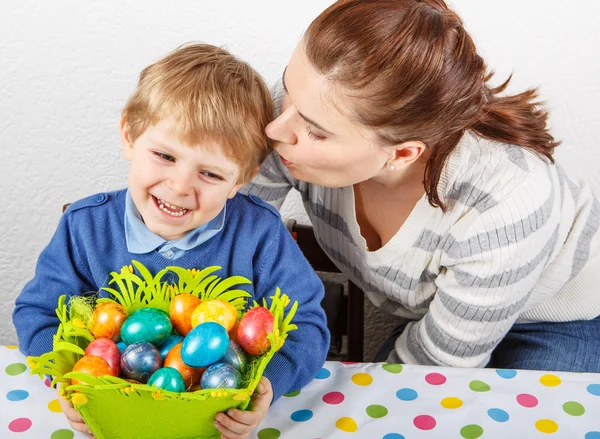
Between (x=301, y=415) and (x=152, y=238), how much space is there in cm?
32

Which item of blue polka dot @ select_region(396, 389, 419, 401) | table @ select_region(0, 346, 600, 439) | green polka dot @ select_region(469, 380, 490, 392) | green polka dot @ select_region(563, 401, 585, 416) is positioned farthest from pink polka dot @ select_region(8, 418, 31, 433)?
green polka dot @ select_region(563, 401, 585, 416)

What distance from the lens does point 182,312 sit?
3.06 feet

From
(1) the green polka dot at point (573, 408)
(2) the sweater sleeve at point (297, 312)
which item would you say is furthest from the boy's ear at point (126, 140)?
(1) the green polka dot at point (573, 408)

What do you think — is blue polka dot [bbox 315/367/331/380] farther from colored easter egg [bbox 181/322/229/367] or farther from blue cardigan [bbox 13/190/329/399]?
colored easter egg [bbox 181/322/229/367]

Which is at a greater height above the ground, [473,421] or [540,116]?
[540,116]

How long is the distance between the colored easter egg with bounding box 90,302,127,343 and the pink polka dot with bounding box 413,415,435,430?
1.30 feet

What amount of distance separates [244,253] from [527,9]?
0.87 metres

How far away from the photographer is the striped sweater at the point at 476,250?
4.08ft

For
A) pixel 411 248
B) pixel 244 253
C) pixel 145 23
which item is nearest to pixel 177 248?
pixel 244 253

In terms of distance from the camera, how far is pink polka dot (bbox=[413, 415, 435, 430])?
0.97 metres

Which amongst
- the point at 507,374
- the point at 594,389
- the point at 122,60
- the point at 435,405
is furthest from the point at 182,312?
the point at 122,60

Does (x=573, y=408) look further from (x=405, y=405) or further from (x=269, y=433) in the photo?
(x=269, y=433)

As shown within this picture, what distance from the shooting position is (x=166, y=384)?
81cm

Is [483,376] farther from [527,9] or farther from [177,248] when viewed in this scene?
[527,9]
